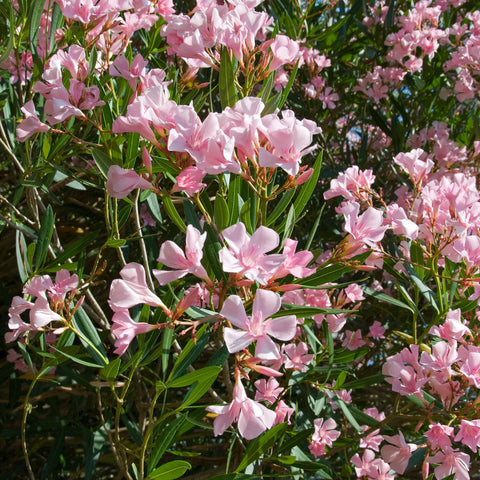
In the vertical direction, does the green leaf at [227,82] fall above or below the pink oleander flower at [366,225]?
above

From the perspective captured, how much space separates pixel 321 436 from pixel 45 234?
2.88 ft

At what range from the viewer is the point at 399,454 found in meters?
1.21

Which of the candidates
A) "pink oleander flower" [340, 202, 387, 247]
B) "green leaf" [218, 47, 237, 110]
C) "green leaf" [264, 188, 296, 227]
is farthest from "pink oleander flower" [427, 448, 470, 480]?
"green leaf" [218, 47, 237, 110]

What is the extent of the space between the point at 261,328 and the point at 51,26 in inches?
38.5

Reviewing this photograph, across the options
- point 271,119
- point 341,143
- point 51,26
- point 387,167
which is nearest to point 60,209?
point 51,26

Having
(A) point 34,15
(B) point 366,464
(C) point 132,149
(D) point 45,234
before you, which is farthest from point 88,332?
(B) point 366,464

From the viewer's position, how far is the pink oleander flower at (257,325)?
2.25 ft

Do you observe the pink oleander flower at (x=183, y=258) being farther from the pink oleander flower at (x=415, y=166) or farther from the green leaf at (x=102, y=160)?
the pink oleander flower at (x=415, y=166)

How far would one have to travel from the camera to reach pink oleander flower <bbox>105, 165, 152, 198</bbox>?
80 cm

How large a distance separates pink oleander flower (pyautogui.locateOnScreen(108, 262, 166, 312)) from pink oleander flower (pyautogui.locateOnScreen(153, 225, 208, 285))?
5 centimetres

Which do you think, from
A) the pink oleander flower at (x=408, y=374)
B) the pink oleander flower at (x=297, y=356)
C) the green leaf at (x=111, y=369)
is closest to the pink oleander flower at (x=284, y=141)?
the green leaf at (x=111, y=369)

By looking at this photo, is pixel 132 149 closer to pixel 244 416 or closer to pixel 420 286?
pixel 244 416

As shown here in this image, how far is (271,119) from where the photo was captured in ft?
2.55

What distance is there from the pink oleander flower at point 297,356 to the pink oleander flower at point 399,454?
0.27 m
